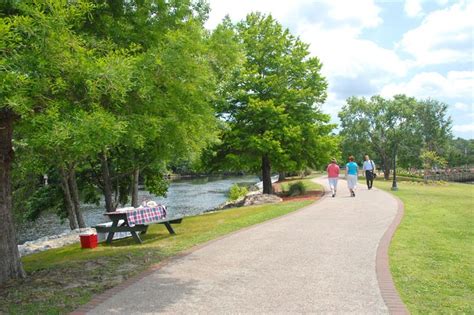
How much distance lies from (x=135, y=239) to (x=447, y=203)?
11.7m

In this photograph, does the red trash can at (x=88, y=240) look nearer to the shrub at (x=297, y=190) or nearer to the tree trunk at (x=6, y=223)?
the tree trunk at (x=6, y=223)

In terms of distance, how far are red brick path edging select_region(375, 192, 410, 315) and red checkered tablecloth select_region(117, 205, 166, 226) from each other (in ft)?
19.7

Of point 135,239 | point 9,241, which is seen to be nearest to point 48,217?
point 135,239

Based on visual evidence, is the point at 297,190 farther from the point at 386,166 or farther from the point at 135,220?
the point at 386,166

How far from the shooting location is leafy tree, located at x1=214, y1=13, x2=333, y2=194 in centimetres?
2272

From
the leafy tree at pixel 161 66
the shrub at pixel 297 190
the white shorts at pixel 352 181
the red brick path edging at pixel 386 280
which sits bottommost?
the red brick path edging at pixel 386 280

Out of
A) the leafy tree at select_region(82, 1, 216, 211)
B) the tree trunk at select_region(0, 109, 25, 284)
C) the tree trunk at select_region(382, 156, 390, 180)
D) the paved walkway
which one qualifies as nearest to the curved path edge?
the paved walkway

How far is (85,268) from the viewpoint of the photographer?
8.32 metres

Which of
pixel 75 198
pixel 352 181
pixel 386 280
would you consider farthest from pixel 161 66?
pixel 75 198

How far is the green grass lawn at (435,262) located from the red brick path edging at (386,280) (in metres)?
0.09

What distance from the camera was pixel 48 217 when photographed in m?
34.2

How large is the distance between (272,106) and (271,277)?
16.5 metres

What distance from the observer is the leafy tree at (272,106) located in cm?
2272

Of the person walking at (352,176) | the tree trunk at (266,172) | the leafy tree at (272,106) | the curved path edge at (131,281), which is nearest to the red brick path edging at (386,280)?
the curved path edge at (131,281)
